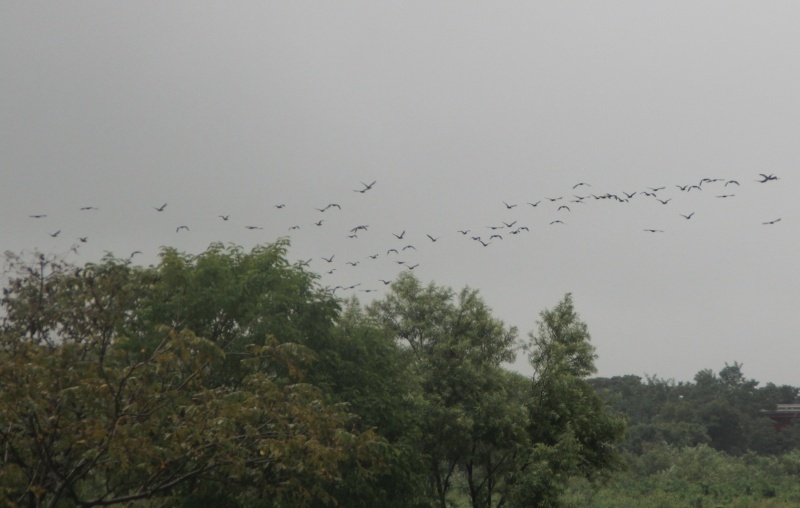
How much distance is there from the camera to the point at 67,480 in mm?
13516

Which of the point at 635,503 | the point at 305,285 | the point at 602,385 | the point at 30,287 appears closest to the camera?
the point at 30,287

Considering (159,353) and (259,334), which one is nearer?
(159,353)

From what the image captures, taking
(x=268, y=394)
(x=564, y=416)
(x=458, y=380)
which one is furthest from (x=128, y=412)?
(x=564, y=416)

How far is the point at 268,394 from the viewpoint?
1430 cm

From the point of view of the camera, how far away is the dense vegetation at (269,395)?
13.5 meters

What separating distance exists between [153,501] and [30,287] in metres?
5.72

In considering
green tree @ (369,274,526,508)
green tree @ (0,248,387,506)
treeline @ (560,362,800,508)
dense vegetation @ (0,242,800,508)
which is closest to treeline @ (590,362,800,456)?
treeline @ (560,362,800,508)

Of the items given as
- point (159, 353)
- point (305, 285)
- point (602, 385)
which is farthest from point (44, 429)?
point (602, 385)

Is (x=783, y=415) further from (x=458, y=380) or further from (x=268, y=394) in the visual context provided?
(x=268, y=394)

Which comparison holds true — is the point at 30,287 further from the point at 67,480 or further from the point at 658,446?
the point at 658,446

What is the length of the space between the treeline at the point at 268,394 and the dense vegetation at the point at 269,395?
2.4 inches

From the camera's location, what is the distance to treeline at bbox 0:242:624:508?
44.4ft

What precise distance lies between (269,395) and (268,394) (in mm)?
40

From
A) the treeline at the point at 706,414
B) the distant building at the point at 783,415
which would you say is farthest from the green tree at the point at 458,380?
the distant building at the point at 783,415
